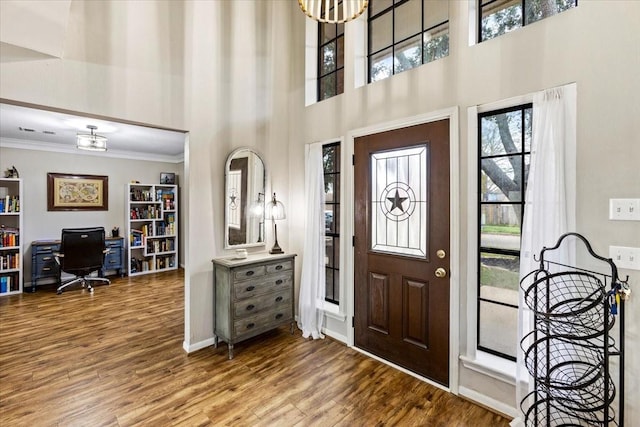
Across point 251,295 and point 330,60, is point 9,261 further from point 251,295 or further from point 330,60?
point 330,60

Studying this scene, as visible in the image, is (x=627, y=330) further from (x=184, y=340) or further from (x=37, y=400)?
(x=37, y=400)

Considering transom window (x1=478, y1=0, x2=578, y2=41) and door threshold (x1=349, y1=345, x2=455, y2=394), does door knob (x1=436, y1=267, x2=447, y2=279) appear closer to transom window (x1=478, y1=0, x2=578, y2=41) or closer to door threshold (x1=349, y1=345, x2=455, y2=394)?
door threshold (x1=349, y1=345, x2=455, y2=394)

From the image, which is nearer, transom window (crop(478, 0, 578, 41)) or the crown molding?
transom window (crop(478, 0, 578, 41))

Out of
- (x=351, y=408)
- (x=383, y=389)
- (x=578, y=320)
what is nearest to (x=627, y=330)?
(x=578, y=320)

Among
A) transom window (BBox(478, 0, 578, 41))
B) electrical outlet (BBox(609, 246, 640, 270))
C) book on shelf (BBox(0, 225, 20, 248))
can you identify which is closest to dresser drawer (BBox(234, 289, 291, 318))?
electrical outlet (BBox(609, 246, 640, 270))

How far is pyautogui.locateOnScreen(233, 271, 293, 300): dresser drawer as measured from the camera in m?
2.88

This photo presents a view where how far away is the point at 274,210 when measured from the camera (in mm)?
3432

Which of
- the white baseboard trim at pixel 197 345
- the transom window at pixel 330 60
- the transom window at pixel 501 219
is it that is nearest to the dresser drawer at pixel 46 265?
the white baseboard trim at pixel 197 345

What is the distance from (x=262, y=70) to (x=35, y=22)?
1.89m

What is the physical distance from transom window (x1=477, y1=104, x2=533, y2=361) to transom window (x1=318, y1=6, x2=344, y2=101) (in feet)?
5.55

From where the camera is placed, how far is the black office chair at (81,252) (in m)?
4.84

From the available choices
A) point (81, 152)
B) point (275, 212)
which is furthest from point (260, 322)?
point (81, 152)

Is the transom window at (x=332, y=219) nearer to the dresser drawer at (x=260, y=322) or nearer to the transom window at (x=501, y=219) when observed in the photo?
the dresser drawer at (x=260, y=322)

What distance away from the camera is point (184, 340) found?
3088 mm
